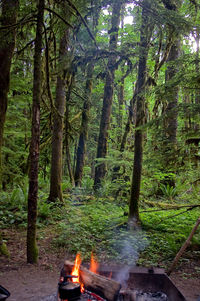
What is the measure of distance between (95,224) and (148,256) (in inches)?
96.0

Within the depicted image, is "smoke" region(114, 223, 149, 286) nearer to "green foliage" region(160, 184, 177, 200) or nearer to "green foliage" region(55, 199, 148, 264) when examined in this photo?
"green foliage" region(55, 199, 148, 264)

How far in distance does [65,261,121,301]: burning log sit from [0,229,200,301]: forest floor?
31.0 inches

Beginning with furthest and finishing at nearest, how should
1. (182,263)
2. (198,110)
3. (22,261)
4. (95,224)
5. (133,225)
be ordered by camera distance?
(95,224)
(133,225)
(182,263)
(22,261)
(198,110)

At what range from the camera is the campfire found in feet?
11.3

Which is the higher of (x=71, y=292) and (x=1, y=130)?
(x=1, y=130)

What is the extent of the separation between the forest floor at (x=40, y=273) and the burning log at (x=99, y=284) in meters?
0.79

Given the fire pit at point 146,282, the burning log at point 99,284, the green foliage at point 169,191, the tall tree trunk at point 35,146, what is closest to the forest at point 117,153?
the tall tree trunk at point 35,146

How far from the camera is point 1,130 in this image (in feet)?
19.6

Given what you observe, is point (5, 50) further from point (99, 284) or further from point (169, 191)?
point (169, 191)

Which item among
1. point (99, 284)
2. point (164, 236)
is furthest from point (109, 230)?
point (99, 284)

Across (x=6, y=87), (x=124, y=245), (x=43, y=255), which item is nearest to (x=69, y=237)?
(x=43, y=255)

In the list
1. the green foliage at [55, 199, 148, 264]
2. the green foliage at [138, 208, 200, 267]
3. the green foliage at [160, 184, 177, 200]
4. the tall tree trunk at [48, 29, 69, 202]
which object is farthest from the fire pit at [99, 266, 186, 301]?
the green foliage at [160, 184, 177, 200]

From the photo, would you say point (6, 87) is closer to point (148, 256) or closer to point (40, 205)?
point (40, 205)

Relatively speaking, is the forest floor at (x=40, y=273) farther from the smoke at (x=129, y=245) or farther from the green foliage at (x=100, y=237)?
the smoke at (x=129, y=245)
